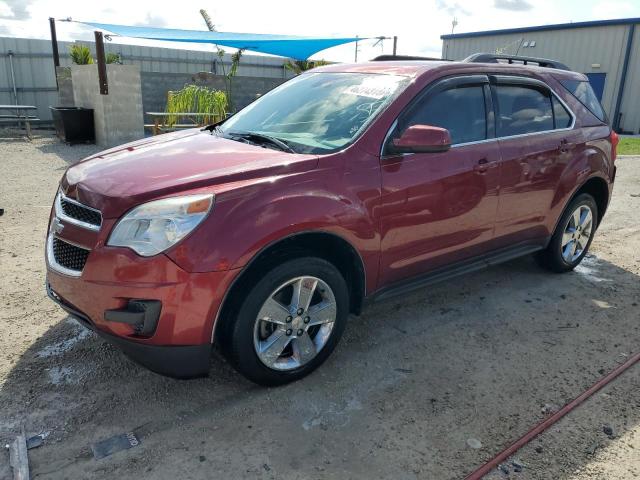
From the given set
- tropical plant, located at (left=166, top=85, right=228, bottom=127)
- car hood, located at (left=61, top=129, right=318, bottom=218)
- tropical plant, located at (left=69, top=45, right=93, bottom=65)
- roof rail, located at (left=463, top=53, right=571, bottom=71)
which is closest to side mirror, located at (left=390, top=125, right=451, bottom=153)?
car hood, located at (left=61, top=129, right=318, bottom=218)

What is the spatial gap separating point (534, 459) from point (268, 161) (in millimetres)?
2004

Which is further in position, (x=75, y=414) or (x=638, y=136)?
(x=638, y=136)

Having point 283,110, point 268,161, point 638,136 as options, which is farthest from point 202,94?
point 638,136

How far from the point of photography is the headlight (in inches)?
101

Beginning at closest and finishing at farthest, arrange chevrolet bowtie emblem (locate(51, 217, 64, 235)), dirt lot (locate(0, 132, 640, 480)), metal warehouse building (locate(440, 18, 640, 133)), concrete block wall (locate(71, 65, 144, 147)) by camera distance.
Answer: dirt lot (locate(0, 132, 640, 480)) → chevrolet bowtie emblem (locate(51, 217, 64, 235)) → concrete block wall (locate(71, 65, 144, 147)) → metal warehouse building (locate(440, 18, 640, 133))

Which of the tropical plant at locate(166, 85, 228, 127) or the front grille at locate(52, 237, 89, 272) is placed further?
the tropical plant at locate(166, 85, 228, 127)

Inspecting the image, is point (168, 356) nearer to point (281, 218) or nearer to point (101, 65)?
point (281, 218)

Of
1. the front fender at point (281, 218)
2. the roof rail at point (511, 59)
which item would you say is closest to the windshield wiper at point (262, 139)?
the front fender at point (281, 218)

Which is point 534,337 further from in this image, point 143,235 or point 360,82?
point 143,235

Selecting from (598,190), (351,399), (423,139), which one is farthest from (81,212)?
(598,190)

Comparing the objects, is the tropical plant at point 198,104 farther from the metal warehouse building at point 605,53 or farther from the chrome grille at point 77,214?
the metal warehouse building at point 605,53

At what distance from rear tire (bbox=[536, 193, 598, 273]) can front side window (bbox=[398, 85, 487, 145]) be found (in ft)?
4.68

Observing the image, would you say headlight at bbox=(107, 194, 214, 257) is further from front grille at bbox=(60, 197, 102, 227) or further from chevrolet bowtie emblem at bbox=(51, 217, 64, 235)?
chevrolet bowtie emblem at bbox=(51, 217, 64, 235)

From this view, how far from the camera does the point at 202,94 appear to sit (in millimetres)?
13344
